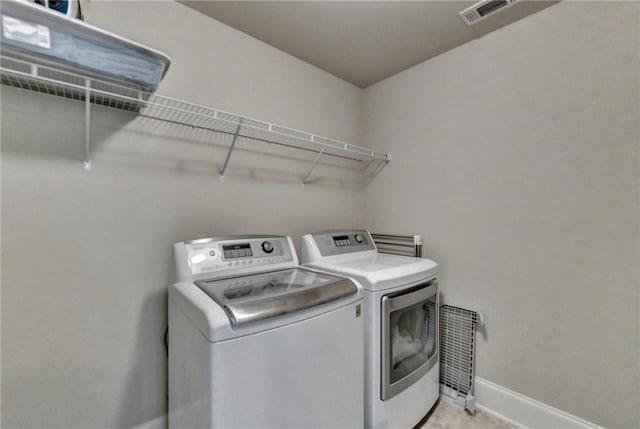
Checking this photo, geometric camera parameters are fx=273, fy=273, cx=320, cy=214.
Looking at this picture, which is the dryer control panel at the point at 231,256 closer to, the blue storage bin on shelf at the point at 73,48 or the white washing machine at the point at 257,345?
the white washing machine at the point at 257,345

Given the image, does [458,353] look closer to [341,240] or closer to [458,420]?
[458,420]

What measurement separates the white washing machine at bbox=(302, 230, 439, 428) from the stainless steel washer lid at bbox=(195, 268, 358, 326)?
18cm

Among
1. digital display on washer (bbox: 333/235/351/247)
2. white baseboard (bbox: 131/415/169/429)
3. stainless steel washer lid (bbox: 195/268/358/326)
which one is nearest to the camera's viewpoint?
stainless steel washer lid (bbox: 195/268/358/326)

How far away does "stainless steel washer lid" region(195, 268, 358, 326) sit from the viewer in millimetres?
915

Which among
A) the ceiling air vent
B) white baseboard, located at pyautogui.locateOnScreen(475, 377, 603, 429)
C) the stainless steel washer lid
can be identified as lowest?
white baseboard, located at pyautogui.locateOnScreen(475, 377, 603, 429)

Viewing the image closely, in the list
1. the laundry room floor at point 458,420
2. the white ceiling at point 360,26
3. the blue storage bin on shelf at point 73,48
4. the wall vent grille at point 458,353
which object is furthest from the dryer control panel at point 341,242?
the white ceiling at point 360,26

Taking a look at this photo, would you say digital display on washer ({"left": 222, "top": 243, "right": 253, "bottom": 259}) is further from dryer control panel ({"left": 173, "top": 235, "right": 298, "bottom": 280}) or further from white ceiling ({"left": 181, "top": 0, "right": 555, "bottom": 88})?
white ceiling ({"left": 181, "top": 0, "right": 555, "bottom": 88})

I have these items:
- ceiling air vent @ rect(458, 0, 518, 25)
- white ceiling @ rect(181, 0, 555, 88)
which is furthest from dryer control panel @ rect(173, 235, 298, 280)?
ceiling air vent @ rect(458, 0, 518, 25)

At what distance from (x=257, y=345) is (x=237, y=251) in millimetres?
617

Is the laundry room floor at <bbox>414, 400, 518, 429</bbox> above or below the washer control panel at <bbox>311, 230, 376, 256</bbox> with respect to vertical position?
below

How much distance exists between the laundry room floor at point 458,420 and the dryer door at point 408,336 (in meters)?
0.30

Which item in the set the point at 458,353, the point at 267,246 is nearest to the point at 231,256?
the point at 267,246

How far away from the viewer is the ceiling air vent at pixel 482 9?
148cm

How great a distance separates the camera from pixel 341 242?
6.22 ft
